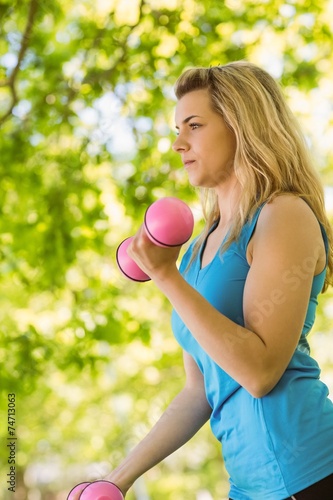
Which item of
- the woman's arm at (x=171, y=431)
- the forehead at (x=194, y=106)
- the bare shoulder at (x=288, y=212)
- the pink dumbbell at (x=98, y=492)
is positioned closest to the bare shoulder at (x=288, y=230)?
the bare shoulder at (x=288, y=212)

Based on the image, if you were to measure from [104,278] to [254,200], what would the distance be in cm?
365

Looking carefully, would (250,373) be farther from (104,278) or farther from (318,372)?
(104,278)

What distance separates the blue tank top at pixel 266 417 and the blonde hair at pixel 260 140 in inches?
2.8

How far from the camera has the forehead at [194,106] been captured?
1671 millimetres

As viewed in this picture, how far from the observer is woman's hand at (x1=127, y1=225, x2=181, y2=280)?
1.37 meters

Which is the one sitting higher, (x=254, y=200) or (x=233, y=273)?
(x=254, y=200)

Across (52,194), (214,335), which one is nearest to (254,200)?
(214,335)

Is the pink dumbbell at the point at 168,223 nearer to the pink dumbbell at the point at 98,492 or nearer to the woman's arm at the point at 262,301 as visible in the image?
the woman's arm at the point at 262,301

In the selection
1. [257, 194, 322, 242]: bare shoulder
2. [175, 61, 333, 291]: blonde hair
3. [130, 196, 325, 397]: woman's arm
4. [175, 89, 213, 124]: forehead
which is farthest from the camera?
[175, 89, 213, 124]: forehead

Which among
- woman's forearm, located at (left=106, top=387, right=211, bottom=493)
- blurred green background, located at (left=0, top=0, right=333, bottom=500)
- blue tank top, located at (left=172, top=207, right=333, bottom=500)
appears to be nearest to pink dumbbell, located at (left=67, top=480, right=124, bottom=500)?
woman's forearm, located at (left=106, top=387, right=211, bottom=493)

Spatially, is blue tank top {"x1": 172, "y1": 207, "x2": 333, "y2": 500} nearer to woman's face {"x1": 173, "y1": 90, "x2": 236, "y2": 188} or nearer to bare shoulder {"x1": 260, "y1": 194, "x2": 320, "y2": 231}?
bare shoulder {"x1": 260, "y1": 194, "x2": 320, "y2": 231}

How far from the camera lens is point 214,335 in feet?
4.31

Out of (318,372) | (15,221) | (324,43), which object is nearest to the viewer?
(318,372)

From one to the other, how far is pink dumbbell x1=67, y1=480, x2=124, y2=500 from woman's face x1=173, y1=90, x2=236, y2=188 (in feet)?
2.27
